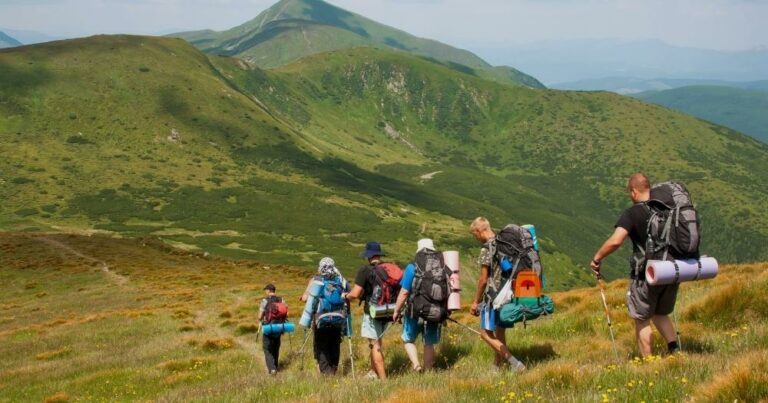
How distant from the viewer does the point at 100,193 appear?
158 m

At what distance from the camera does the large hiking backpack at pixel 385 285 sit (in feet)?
37.2

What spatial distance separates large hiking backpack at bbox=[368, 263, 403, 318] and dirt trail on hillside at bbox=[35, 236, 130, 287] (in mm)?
45773

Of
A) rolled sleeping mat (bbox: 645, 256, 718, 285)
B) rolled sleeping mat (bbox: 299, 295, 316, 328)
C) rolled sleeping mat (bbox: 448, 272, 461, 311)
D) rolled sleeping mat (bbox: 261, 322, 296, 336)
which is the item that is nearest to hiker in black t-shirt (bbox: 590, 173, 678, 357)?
rolled sleeping mat (bbox: 645, 256, 718, 285)

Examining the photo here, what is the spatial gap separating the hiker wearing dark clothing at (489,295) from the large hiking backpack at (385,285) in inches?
77.0

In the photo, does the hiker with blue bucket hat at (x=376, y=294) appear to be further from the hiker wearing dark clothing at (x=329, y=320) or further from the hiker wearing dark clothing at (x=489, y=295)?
the hiker wearing dark clothing at (x=489, y=295)

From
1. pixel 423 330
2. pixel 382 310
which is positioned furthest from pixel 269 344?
pixel 423 330

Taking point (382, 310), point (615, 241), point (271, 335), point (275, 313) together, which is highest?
point (615, 241)

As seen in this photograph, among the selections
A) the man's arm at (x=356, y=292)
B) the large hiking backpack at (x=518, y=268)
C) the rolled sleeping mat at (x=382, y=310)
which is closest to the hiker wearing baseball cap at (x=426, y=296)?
the rolled sleeping mat at (x=382, y=310)

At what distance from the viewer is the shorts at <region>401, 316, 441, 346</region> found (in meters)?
10.9

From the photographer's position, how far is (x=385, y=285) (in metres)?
11.4

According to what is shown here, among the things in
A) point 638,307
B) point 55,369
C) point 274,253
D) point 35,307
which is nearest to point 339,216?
point 274,253

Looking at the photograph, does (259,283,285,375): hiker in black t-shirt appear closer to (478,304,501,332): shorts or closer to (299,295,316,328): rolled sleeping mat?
(299,295,316,328): rolled sleeping mat

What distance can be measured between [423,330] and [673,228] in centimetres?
487

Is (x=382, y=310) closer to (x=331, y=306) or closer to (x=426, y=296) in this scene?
(x=426, y=296)
